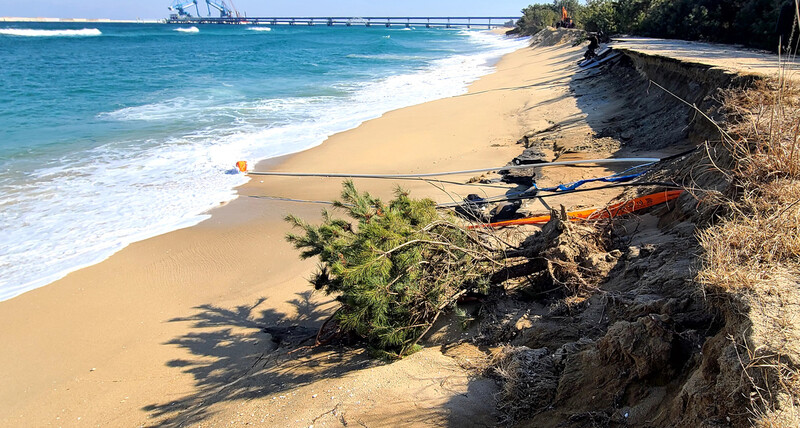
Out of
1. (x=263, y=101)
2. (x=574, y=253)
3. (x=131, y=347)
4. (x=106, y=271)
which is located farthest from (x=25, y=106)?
(x=574, y=253)

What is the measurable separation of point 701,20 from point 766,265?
1529 cm

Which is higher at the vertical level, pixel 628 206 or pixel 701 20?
pixel 701 20

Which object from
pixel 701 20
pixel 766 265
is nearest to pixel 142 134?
pixel 766 265

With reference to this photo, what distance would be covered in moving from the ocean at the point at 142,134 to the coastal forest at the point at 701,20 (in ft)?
22.9

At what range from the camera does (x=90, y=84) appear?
21.6 m

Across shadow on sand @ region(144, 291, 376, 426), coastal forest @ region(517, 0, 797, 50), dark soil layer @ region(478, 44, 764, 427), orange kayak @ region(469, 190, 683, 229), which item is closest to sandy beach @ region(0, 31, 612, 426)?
shadow on sand @ region(144, 291, 376, 426)

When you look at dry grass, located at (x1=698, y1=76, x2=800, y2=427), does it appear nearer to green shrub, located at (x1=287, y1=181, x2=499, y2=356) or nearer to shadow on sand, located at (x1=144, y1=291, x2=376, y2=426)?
green shrub, located at (x1=287, y1=181, x2=499, y2=356)

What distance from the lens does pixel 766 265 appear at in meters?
2.29

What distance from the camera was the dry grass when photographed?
1.73 meters

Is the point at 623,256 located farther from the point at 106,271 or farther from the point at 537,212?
the point at 106,271

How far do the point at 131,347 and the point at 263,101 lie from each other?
14111mm

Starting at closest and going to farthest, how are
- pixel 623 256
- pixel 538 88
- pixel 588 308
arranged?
pixel 588 308, pixel 623 256, pixel 538 88

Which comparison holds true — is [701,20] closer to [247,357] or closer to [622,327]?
[622,327]

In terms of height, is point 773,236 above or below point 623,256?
above
